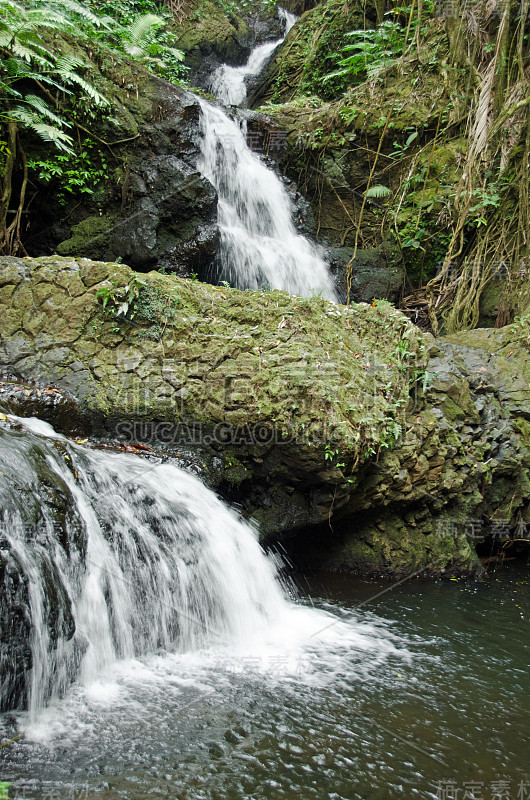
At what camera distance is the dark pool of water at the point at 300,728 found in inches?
84.0

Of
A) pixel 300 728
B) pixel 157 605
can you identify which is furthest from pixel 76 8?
pixel 300 728

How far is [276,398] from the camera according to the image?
4.37 m

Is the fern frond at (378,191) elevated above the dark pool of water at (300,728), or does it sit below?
above

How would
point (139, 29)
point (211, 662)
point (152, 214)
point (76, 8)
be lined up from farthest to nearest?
point (139, 29)
point (76, 8)
point (152, 214)
point (211, 662)

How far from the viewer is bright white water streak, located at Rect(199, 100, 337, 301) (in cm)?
781

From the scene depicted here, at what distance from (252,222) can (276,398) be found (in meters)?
5.12

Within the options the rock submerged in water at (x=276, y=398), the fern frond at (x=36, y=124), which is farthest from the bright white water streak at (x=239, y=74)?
the rock submerged in water at (x=276, y=398)

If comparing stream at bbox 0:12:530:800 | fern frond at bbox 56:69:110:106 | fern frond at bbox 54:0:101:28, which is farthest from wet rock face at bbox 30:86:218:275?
stream at bbox 0:12:530:800

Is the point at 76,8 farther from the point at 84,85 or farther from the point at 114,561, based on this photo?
the point at 114,561

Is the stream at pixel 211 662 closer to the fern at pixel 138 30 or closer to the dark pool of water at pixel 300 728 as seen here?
the dark pool of water at pixel 300 728

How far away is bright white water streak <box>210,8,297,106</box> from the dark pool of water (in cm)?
1349

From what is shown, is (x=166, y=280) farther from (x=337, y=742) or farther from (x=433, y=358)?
(x=337, y=742)

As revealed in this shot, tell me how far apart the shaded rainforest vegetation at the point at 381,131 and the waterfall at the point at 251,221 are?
2.61ft

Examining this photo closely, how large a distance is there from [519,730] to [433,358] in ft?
13.2
